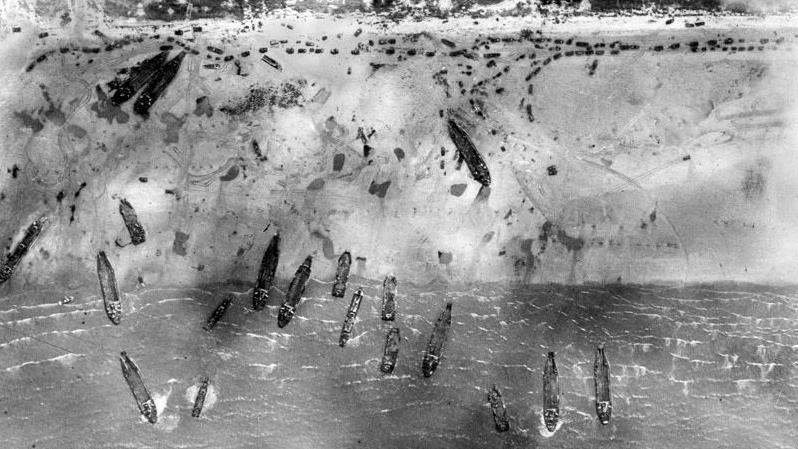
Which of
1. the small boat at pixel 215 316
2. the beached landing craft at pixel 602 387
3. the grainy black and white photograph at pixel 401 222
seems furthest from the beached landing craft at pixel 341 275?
the beached landing craft at pixel 602 387

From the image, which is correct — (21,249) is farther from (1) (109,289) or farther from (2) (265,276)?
(2) (265,276)

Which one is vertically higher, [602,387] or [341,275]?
[341,275]

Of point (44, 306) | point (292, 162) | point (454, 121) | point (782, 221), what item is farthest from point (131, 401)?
point (782, 221)

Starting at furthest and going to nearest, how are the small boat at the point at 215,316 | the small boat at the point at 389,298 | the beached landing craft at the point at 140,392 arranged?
the small boat at the point at 389,298 < the small boat at the point at 215,316 < the beached landing craft at the point at 140,392


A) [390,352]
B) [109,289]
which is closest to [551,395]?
[390,352]

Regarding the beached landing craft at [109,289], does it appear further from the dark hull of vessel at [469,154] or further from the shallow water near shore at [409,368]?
the dark hull of vessel at [469,154]

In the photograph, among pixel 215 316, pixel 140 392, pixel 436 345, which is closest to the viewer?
pixel 140 392

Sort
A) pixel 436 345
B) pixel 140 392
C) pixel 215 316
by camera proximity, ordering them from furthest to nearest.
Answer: pixel 436 345
pixel 215 316
pixel 140 392

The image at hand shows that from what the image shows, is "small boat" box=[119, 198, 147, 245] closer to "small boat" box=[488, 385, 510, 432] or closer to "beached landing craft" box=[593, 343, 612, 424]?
"small boat" box=[488, 385, 510, 432]
